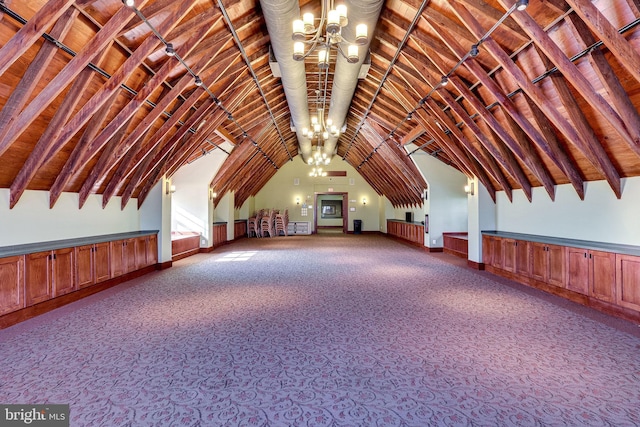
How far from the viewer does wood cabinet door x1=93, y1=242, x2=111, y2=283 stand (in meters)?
6.14

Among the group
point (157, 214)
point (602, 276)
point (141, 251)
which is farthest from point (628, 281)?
point (157, 214)

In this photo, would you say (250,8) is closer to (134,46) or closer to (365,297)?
(134,46)

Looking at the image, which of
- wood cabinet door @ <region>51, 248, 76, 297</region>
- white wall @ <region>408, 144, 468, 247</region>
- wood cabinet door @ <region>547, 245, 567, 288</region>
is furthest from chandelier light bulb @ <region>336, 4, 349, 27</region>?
white wall @ <region>408, 144, 468, 247</region>

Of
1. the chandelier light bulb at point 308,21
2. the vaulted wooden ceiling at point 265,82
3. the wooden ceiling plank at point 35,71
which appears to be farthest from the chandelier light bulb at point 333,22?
the wooden ceiling plank at point 35,71

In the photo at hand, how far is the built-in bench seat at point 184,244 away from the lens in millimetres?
9773

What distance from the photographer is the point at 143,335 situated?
158 inches

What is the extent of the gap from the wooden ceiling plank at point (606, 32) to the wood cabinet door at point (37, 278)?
7.51 meters

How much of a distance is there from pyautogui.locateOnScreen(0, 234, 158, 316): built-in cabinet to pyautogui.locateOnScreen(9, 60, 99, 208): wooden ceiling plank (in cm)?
112

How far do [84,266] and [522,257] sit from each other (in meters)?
8.59

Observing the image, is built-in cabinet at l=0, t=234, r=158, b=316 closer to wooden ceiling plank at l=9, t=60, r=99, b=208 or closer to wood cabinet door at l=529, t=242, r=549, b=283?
wooden ceiling plank at l=9, t=60, r=99, b=208

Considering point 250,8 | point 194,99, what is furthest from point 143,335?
point 250,8

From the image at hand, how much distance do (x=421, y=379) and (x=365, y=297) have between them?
2817 millimetres

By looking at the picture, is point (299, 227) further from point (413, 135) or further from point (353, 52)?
point (353, 52)

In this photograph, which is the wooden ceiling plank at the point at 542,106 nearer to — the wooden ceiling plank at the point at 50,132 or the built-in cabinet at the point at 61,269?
the wooden ceiling plank at the point at 50,132
